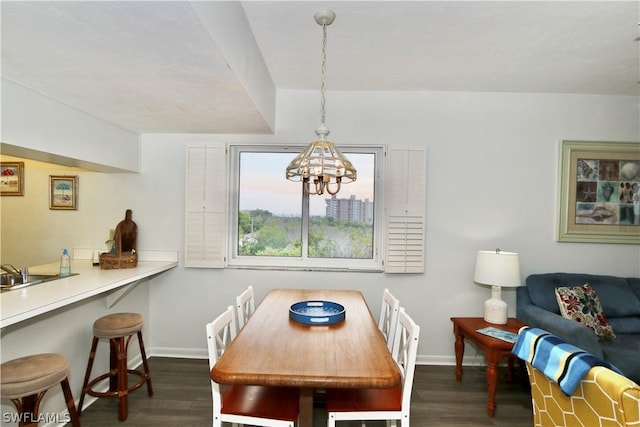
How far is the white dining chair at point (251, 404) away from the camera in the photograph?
4.81 ft

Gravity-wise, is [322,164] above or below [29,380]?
above

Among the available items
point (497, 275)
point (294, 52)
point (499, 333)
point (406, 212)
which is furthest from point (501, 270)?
point (294, 52)

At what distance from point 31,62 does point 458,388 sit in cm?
346

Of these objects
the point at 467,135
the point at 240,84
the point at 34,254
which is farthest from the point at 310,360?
the point at 34,254

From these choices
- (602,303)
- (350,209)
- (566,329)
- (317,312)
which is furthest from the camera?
(350,209)

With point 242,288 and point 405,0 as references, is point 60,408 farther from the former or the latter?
point 405,0

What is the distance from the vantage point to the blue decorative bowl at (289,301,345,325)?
1.88 meters

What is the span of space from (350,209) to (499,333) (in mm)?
1592

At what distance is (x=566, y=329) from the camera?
2.23 m

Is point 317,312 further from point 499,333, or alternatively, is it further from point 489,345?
point 499,333

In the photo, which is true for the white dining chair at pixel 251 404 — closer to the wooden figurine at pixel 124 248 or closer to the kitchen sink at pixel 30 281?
the kitchen sink at pixel 30 281

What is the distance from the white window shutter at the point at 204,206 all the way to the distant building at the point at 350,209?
41.1 inches

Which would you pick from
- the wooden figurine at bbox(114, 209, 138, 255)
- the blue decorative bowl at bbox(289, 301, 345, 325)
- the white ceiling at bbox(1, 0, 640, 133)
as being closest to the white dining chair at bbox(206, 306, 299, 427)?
the blue decorative bowl at bbox(289, 301, 345, 325)

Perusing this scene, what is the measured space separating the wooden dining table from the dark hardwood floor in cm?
76
